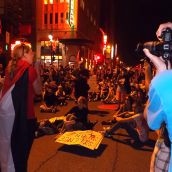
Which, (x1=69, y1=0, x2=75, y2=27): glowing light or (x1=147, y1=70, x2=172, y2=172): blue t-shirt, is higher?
(x1=69, y1=0, x2=75, y2=27): glowing light

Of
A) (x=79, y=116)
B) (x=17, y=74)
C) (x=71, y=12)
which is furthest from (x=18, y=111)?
(x=71, y=12)

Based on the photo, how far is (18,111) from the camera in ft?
13.0

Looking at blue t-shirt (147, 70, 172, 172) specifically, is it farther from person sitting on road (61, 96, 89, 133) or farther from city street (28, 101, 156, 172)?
person sitting on road (61, 96, 89, 133)

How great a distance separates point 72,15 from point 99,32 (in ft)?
136

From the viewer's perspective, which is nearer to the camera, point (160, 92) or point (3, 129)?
point (160, 92)

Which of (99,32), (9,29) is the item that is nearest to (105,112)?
(9,29)

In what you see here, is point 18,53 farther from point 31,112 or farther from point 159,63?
point 159,63

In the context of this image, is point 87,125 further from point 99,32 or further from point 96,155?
point 99,32

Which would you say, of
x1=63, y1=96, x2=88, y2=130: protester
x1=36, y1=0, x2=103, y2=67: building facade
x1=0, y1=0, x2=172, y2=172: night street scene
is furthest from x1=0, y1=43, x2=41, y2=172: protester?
x1=36, y1=0, x2=103, y2=67: building facade

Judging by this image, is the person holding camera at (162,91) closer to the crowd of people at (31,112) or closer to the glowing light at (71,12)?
the crowd of people at (31,112)

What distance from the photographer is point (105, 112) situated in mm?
14125

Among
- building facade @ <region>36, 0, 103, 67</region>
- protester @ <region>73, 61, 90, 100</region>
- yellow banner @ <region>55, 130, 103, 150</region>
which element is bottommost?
yellow banner @ <region>55, 130, 103, 150</region>

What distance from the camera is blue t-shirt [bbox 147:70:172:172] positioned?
1777 millimetres

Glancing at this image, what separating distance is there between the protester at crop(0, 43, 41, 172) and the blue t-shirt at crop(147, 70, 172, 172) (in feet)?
7.60
